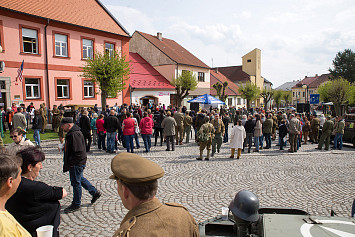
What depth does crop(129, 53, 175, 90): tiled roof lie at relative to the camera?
100 ft

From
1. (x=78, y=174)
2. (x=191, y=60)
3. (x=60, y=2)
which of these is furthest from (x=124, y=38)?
(x=78, y=174)

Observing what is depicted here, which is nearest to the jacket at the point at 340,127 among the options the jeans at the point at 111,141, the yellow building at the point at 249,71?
the jeans at the point at 111,141

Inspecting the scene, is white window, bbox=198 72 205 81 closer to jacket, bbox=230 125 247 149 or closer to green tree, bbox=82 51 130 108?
green tree, bbox=82 51 130 108

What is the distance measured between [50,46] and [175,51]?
2212 cm

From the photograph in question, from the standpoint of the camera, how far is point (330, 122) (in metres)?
13.0

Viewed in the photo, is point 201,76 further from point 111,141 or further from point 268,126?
point 111,141

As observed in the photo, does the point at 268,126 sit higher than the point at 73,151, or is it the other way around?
the point at 73,151

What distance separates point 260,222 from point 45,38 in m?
22.3

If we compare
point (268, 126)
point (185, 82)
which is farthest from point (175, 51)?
point (268, 126)

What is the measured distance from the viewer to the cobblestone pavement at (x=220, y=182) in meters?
5.54

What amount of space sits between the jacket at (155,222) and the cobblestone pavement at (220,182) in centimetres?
335

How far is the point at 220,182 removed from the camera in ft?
25.0

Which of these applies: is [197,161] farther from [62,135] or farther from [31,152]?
[31,152]

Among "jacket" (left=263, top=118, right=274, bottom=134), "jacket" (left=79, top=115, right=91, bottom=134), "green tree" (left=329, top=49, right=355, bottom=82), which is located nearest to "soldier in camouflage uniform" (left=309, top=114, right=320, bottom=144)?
"jacket" (left=263, top=118, right=274, bottom=134)
